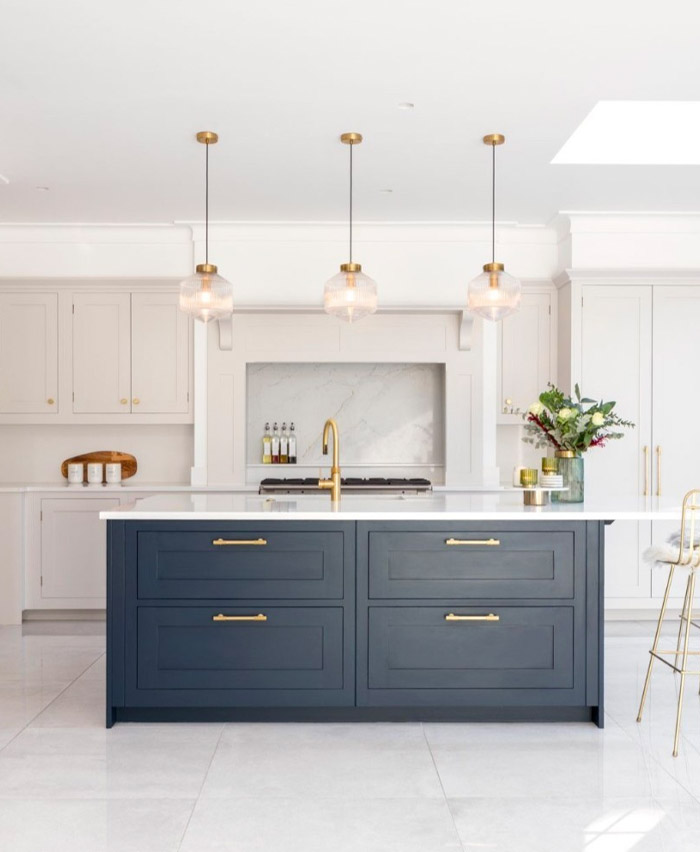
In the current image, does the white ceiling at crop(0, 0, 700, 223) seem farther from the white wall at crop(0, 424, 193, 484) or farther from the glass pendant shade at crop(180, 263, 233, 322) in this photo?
the white wall at crop(0, 424, 193, 484)

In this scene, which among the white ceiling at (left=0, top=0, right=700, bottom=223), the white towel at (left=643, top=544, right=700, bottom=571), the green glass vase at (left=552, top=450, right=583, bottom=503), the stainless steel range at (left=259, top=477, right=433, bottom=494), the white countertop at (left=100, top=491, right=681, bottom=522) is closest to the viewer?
the white ceiling at (left=0, top=0, right=700, bottom=223)

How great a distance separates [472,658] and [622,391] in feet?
8.72

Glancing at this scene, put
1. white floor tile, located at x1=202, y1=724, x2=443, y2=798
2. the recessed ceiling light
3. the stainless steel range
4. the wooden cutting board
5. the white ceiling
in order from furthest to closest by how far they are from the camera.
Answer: the wooden cutting board, the stainless steel range, the recessed ceiling light, the white ceiling, white floor tile, located at x1=202, y1=724, x2=443, y2=798

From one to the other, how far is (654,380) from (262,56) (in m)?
3.37

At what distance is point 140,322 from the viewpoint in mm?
5742

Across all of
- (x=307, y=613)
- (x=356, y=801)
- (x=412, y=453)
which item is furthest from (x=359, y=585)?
(x=412, y=453)

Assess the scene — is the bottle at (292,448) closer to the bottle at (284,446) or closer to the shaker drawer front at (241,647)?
the bottle at (284,446)

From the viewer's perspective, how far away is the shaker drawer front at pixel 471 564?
137 inches

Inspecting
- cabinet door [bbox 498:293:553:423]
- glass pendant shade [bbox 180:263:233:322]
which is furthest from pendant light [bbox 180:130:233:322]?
cabinet door [bbox 498:293:553:423]

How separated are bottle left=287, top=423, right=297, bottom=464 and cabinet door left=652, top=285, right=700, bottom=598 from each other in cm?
237

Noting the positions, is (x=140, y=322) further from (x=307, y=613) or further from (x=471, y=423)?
(x=307, y=613)

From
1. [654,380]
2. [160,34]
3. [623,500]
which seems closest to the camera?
[160,34]

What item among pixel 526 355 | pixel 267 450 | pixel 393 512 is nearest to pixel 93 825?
pixel 393 512

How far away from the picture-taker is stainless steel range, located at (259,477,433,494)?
544 centimetres
